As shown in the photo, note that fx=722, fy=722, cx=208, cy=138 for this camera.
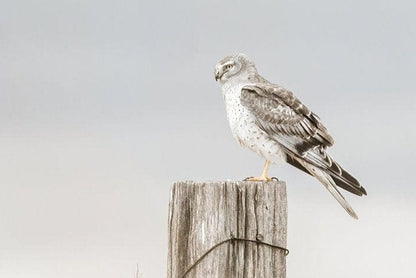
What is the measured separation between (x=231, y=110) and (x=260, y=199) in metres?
3.57

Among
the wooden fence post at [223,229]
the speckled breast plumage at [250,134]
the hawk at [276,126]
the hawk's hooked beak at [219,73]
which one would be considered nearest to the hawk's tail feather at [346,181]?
the hawk at [276,126]

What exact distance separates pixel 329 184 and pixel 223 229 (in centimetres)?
335

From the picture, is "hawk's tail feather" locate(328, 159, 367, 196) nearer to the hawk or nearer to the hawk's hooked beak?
the hawk

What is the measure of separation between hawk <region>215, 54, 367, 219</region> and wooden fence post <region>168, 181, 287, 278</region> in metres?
2.82

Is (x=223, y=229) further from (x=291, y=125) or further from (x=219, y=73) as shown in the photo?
(x=219, y=73)

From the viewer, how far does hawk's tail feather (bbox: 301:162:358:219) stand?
806 cm

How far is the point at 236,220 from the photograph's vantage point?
531cm

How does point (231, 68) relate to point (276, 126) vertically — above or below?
above

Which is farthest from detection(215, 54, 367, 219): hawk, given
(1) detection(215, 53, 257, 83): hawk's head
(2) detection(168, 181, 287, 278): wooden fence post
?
(2) detection(168, 181, 287, 278): wooden fence post

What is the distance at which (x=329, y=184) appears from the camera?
8.36m

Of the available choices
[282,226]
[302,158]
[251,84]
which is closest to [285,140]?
[302,158]

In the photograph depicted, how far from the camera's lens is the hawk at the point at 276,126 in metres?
8.51

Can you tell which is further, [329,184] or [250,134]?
[250,134]

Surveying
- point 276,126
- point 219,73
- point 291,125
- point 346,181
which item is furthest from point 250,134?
point 346,181
